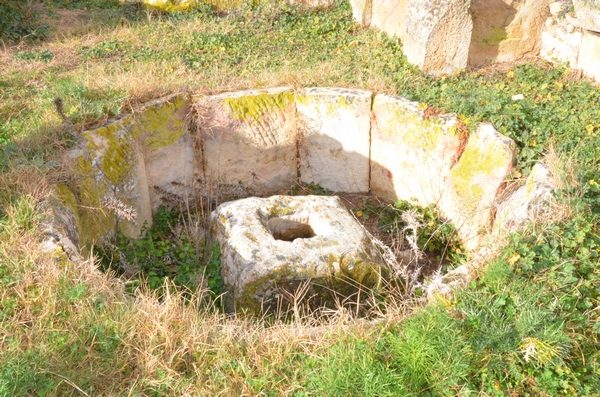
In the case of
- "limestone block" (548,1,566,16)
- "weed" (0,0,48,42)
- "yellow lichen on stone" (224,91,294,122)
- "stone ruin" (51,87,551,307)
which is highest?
"limestone block" (548,1,566,16)

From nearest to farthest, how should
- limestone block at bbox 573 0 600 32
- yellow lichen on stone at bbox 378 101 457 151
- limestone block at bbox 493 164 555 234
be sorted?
1. limestone block at bbox 493 164 555 234
2. yellow lichen on stone at bbox 378 101 457 151
3. limestone block at bbox 573 0 600 32

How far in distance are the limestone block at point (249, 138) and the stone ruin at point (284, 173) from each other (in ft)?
0.04

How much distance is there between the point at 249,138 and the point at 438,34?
8.00 ft

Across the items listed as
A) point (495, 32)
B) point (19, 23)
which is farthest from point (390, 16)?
point (19, 23)

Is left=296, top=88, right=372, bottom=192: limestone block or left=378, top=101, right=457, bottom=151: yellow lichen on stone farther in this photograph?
left=296, top=88, right=372, bottom=192: limestone block

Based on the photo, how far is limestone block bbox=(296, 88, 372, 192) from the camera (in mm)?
6223

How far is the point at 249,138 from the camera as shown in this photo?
6406 mm

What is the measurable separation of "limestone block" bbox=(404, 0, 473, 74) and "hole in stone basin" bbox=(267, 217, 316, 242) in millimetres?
2597

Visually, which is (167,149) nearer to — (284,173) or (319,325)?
(284,173)

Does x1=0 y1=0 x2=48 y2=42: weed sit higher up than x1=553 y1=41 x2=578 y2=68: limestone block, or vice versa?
x1=553 y1=41 x2=578 y2=68: limestone block

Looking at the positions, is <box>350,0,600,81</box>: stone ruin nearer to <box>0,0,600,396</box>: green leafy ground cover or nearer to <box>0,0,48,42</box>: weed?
<box>0,0,600,396</box>: green leafy ground cover

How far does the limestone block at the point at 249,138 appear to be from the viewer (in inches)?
245

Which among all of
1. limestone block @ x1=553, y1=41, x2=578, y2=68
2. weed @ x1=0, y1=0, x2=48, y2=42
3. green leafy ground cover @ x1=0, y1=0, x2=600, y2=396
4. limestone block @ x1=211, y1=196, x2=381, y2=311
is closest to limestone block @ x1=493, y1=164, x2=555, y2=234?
A: green leafy ground cover @ x1=0, y1=0, x2=600, y2=396

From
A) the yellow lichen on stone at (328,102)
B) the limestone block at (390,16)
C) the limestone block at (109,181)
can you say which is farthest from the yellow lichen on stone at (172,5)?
the limestone block at (109,181)
